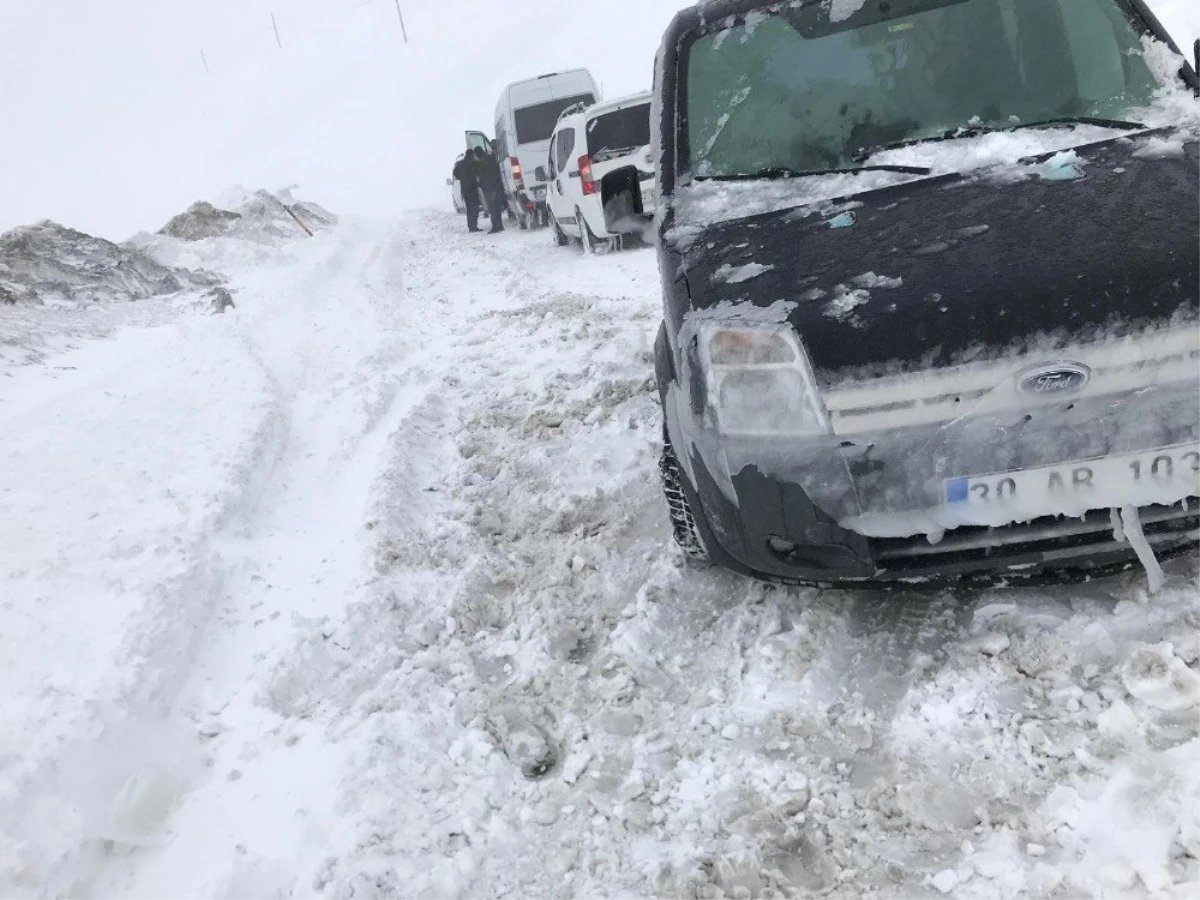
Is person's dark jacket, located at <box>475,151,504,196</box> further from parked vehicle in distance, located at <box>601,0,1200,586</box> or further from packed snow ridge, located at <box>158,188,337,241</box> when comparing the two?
parked vehicle in distance, located at <box>601,0,1200,586</box>

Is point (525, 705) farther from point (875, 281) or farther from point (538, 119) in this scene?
point (538, 119)

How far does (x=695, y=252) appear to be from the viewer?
2.71 m

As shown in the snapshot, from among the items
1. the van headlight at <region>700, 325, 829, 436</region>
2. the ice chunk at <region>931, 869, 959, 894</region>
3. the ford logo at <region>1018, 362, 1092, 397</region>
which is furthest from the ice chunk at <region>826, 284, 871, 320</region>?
the ice chunk at <region>931, 869, 959, 894</region>

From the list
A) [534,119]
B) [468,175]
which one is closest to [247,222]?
[468,175]

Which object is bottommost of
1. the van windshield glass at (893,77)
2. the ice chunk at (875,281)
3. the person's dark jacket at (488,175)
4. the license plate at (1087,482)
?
the person's dark jacket at (488,175)

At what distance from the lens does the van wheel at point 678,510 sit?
9.39ft

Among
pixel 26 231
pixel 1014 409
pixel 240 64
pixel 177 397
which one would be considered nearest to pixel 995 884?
pixel 1014 409

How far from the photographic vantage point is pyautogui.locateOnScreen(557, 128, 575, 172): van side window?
35.3ft

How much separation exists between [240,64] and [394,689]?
78.3 metres

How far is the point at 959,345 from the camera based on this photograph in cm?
206

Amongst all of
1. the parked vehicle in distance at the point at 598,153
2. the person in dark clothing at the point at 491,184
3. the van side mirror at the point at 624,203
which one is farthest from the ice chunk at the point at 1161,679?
the person in dark clothing at the point at 491,184

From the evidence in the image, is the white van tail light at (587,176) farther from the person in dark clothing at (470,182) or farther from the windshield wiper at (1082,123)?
the windshield wiper at (1082,123)

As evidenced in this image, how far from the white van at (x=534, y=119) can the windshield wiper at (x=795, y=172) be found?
43.0 feet

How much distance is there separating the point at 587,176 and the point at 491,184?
7311mm
